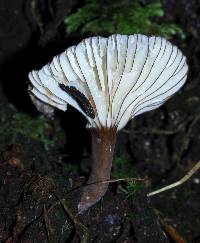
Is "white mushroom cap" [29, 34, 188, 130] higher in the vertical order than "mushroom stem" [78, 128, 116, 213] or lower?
higher

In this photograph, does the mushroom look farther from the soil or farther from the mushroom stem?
the soil

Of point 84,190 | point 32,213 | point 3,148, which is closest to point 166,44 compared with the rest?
point 84,190

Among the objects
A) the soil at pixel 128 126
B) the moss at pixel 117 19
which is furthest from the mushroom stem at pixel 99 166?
the moss at pixel 117 19

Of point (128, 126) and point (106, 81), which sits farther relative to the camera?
point (128, 126)

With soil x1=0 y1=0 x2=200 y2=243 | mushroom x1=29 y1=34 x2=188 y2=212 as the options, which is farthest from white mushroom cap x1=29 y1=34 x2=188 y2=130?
soil x1=0 y1=0 x2=200 y2=243

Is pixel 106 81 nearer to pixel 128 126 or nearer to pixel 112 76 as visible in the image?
pixel 112 76

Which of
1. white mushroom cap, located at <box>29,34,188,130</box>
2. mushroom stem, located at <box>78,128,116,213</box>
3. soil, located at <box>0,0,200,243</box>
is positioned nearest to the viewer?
white mushroom cap, located at <box>29,34,188,130</box>

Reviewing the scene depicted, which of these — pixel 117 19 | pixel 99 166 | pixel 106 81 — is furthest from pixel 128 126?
pixel 106 81
